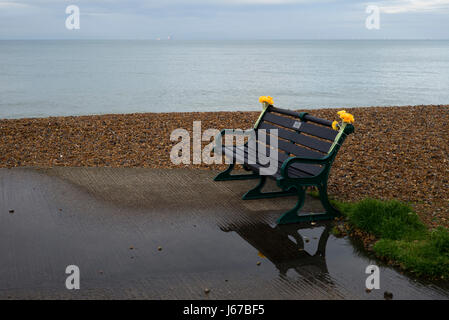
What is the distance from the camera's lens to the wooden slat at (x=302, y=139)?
5329 millimetres

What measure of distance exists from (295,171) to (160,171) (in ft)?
8.14

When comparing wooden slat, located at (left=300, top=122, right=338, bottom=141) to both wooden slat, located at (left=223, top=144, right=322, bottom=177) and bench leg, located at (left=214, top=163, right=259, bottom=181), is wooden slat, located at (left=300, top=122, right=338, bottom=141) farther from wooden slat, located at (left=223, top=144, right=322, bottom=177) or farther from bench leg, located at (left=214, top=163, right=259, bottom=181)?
bench leg, located at (left=214, top=163, right=259, bottom=181)

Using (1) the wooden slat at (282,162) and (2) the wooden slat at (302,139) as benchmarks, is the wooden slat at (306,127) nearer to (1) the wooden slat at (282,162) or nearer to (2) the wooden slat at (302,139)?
(2) the wooden slat at (302,139)

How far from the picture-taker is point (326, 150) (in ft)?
17.2

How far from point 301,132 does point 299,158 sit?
1040 millimetres

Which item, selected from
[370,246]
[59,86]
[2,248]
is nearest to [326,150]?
[370,246]

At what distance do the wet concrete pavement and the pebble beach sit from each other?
122cm

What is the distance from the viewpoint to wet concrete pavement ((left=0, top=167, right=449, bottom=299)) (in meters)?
3.79

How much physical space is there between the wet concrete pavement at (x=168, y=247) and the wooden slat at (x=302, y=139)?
76 cm

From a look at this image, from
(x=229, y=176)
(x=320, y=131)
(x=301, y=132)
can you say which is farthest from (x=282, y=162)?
(x=229, y=176)

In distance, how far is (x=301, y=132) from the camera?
5.98 meters

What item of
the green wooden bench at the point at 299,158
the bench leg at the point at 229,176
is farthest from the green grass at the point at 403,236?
the bench leg at the point at 229,176

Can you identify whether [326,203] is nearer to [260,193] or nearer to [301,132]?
[260,193]
